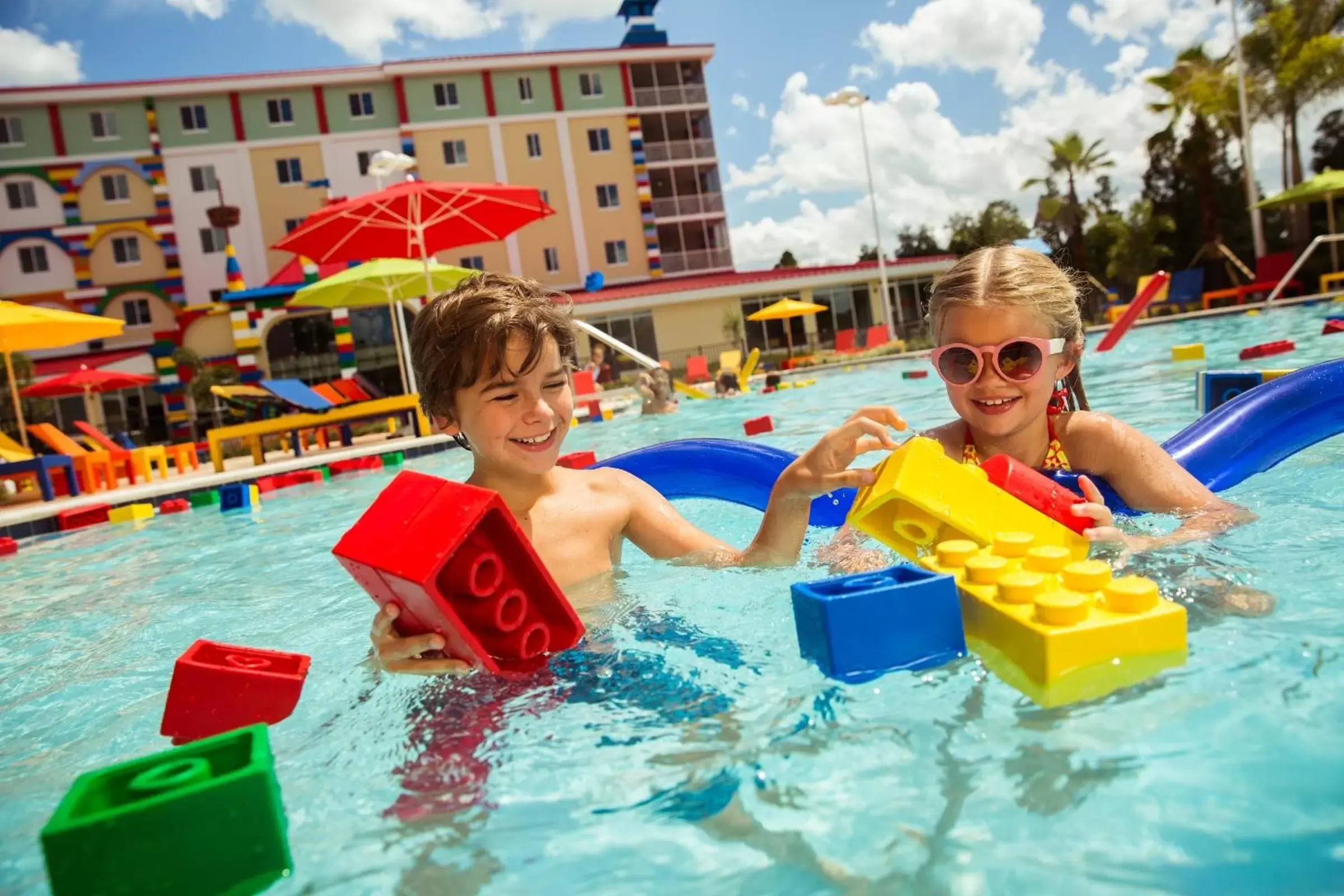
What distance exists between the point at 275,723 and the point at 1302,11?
1309 inches

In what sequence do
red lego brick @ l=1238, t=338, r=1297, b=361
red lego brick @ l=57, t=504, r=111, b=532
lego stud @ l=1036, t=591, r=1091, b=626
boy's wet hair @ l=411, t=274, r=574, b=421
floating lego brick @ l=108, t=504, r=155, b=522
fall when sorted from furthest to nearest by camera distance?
red lego brick @ l=1238, t=338, r=1297, b=361, floating lego brick @ l=108, t=504, r=155, b=522, red lego brick @ l=57, t=504, r=111, b=532, boy's wet hair @ l=411, t=274, r=574, b=421, lego stud @ l=1036, t=591, r=1091, b=626

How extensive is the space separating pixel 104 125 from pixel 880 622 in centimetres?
3411

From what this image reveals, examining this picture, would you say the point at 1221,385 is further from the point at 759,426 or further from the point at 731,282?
the point at 731,282

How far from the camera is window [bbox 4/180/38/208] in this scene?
92.0ft

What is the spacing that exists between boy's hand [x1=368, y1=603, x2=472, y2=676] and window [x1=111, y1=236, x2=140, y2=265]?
3184cm

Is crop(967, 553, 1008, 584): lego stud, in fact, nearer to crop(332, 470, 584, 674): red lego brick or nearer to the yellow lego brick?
the yellow lego brick

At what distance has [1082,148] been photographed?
119 ft

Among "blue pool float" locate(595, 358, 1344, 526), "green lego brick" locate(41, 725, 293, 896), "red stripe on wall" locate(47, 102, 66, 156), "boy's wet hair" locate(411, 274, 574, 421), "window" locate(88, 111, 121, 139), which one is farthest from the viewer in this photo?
"window" locate(88, 111, 121, 139)

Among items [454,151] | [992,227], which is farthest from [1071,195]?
[454,151]

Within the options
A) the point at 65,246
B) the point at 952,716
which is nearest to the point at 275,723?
the point at 952,716

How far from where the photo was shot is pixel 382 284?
13.6 meters

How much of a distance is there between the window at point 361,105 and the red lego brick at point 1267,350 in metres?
28.4

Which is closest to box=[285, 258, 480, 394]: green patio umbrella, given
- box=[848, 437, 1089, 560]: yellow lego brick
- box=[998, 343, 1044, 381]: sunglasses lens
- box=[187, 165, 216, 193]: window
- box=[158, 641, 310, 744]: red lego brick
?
box=[998, 343, 1044, 381]: sunglasses lens

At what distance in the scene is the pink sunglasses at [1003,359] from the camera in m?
2.52
